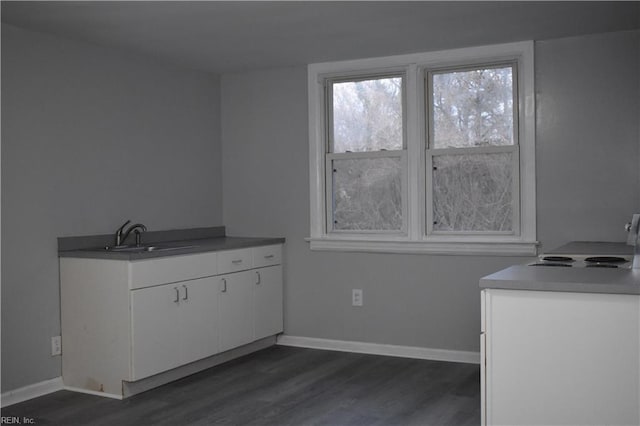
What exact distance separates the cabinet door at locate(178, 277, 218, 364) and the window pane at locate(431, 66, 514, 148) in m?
1.91

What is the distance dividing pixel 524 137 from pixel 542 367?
242cm

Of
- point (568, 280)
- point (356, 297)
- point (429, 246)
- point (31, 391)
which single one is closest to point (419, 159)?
point (429, 246)

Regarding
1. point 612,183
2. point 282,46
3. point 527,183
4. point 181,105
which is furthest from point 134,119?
point 612,183

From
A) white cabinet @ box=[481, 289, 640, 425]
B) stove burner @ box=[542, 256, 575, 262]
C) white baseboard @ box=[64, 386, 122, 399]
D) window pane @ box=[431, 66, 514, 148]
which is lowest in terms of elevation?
white baseboard @ box=[64, 386, 122, 399]

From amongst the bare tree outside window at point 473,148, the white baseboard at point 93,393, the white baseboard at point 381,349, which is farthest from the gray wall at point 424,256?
the white baseboard at point 93,393

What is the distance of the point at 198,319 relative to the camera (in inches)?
167

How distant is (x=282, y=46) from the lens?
4438mm

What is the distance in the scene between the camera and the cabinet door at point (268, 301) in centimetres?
486

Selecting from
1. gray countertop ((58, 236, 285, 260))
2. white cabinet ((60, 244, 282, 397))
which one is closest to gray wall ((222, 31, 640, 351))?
gray countertop ((58, 236, 285, 260))

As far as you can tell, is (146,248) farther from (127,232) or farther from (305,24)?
(305,24)

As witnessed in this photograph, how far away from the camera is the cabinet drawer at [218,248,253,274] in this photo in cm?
450

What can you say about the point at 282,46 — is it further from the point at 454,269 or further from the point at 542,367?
the point at 542,367

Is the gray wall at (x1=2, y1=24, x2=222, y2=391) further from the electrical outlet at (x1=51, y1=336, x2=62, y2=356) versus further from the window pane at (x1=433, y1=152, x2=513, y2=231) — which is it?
the window pane at (x1=433, y1=152, x2=513, y2=231)

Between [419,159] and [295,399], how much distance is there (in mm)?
1938
